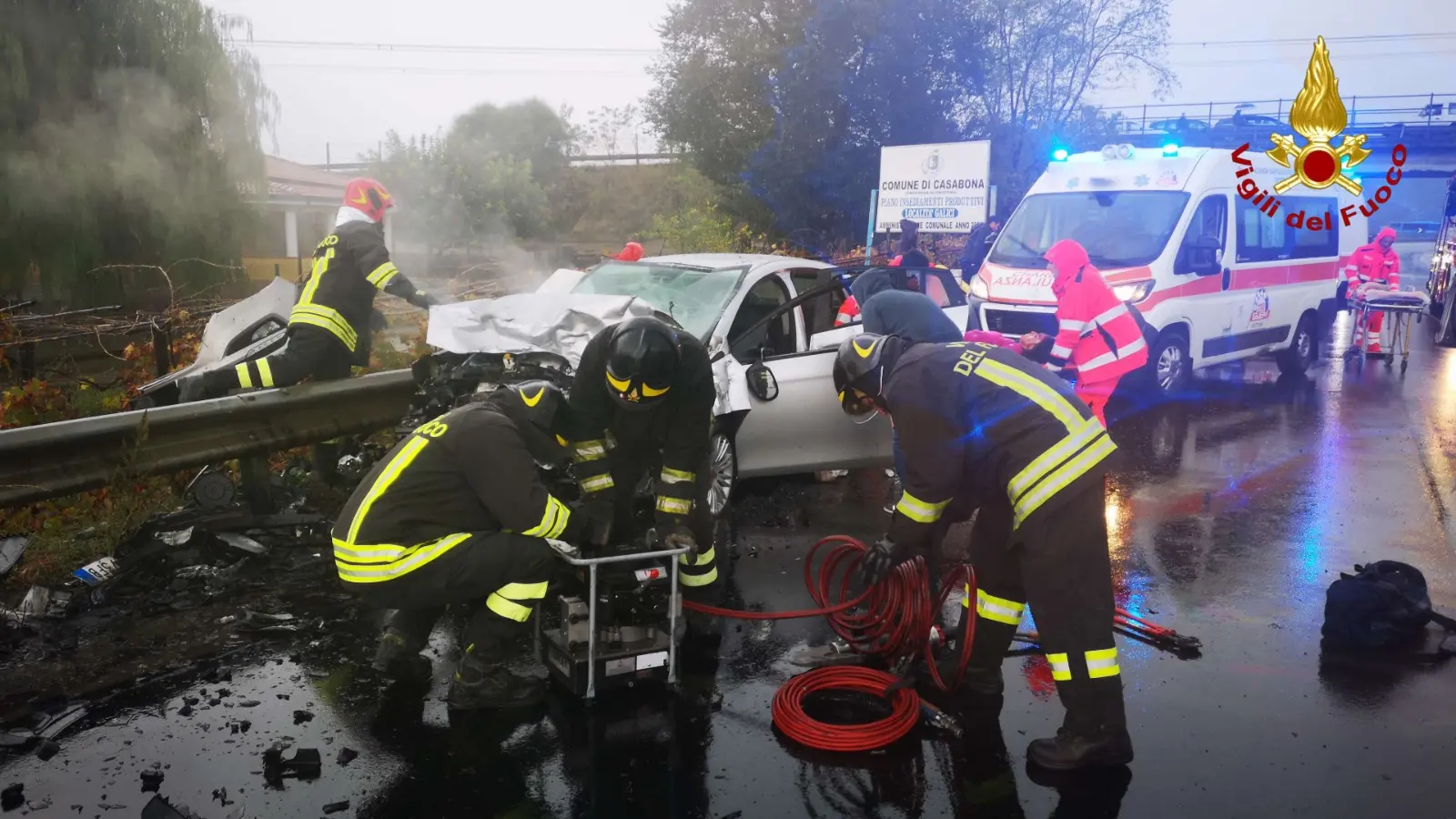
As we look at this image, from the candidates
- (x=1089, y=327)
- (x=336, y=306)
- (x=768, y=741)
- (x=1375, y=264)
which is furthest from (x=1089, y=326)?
(x=1375, y=264)

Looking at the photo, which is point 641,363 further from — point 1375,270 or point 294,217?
point 294,217

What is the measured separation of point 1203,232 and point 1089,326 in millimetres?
3142

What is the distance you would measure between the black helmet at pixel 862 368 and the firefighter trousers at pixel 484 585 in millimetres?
1410

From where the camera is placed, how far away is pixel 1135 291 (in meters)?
9.67

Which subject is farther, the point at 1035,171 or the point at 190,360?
the point at 1035,171

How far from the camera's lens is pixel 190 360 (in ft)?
27.2

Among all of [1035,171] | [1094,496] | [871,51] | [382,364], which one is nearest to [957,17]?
[871,51]

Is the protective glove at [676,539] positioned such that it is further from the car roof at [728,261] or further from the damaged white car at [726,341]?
the car roof at [728,261]

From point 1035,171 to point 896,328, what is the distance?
47.1 ft

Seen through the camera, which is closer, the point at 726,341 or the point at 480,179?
the point at 726,341

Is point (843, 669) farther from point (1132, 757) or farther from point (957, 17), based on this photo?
point (957, 17)

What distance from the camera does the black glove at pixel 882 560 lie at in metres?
4.02

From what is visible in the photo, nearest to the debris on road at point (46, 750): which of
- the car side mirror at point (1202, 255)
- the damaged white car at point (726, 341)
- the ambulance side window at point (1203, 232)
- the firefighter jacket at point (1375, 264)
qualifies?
the damaged white car at point (726, 341)

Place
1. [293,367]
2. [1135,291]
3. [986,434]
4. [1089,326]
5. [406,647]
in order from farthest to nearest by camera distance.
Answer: [1135,291]
[1089,326]
[293,367]
[406,647]
[986,434]
